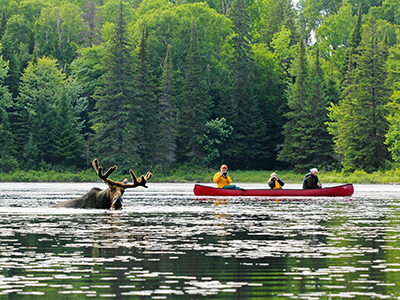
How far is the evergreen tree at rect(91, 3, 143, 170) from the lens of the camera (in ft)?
253

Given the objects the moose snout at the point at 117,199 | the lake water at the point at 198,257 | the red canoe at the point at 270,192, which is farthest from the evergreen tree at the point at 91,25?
the lake water at the point at 198,257

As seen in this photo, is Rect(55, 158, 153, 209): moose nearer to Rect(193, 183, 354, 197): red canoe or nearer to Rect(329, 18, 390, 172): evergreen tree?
Rect(193, 183, 354, 197): red canoe

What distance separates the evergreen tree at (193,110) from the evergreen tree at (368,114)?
17171 millimetres

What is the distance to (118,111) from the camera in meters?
79.2

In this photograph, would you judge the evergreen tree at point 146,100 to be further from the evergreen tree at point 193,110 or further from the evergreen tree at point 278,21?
the evergreen tree at point 278,21

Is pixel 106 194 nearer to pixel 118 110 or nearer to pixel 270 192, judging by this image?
pixel 270 192

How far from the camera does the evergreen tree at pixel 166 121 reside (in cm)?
7894

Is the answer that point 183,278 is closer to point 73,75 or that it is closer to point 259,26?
point 73,75

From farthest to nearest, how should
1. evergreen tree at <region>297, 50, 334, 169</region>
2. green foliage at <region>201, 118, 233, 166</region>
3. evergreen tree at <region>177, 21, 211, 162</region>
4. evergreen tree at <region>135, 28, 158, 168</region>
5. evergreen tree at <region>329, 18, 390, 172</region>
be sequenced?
1. green foliage at <region>201, 118, 233, 166</region>
2. evergreen tree at <region>177, 21, 211, 162</region>
3. evergreen tree at <region>297, 50, 334, 169</region>
4. evergreen tree at <region>135, 28, 158, 168</region>
5. evergreen tree at <region>329, 18, 390, 172</region>

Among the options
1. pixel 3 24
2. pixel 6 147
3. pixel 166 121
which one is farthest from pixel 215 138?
pixel 3 24

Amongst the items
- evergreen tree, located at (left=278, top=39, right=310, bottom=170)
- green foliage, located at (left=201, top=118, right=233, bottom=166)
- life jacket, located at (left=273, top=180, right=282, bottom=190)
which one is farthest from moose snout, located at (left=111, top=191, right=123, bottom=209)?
evergreen tree, located at (left=278, top=39, right=310, bottom=170)

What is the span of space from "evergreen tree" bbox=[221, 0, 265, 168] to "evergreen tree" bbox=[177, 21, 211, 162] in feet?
13.4

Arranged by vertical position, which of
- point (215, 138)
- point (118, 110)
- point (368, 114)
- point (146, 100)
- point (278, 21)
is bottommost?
point (215, 138)

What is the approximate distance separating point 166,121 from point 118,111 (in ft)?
18.0
